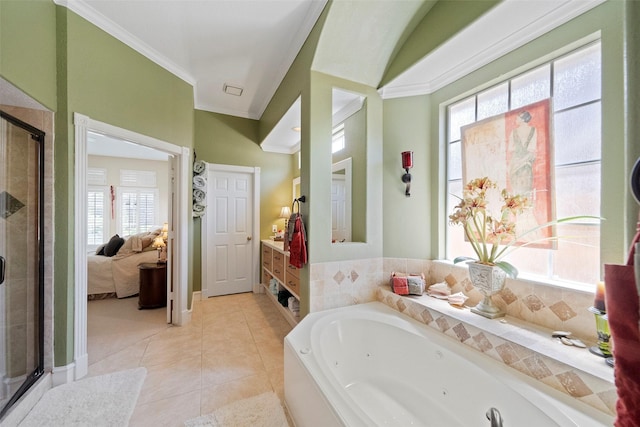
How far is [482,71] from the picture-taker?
1808mm

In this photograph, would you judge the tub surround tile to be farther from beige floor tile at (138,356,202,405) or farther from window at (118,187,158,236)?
window at (118,187,158,236)

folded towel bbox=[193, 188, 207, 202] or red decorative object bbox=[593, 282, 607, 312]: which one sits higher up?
folded towel bbox=[193, 188, 207, 202]

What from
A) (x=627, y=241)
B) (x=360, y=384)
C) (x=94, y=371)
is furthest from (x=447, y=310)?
(x=94, y=371)

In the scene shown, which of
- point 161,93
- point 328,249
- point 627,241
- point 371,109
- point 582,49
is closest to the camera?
point 627,241

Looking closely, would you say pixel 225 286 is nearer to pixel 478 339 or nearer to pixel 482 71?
pixel 478 339

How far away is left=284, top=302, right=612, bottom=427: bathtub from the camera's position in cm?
102

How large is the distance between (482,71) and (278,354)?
298 centimetres

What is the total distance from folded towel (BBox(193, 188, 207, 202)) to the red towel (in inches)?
140

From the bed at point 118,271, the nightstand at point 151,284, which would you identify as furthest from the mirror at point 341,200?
the bed at point 118,271

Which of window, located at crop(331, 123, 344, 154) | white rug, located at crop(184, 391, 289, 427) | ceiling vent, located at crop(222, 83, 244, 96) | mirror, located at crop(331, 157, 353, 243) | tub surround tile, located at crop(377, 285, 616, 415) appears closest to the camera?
tub surround tile, located at crop(377, 285, 616, 415)

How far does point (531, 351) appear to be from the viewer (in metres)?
1.19

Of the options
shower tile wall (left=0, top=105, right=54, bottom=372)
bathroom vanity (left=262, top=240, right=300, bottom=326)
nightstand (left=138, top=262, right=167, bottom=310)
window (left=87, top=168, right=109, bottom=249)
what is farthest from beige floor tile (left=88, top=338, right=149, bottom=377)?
window (left=87, top=168, right=109, bottom=249)

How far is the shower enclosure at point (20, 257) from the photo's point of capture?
60.6 inches

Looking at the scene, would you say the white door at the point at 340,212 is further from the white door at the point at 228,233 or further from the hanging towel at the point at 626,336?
the hanging towel at the point at 626,336
